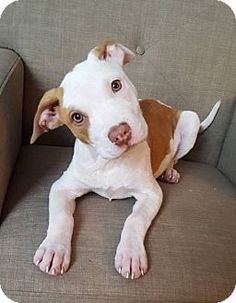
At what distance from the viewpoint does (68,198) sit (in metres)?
1.21

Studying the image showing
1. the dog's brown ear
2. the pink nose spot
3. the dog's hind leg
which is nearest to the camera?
the pink nose spot

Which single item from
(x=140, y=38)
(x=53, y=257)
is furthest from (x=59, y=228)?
(x=140, y=38)

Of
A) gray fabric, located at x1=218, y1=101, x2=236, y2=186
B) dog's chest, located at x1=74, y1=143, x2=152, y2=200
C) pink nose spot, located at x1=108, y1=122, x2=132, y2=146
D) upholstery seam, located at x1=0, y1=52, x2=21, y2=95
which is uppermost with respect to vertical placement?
pink nose spot, located at x1=108, y1=122, x2=132, y2=146

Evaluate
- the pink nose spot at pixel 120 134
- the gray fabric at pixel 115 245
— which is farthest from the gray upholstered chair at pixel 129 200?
the pink nose spot at pixel 120 134

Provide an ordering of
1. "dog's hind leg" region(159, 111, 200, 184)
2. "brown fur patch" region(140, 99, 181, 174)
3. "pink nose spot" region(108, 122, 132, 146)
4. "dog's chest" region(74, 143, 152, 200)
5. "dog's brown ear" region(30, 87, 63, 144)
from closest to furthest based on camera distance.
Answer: "pink nose spot" region(108, 122, 132, 146) < "dog's brown ear" region(30, 87, 63, 144) < "dog's chest" region(74, 143, 152, 200) < "brown fur patch" region(140, 99, 181, 174) < "dog's hind leg" region(159, 111, 200, 184)

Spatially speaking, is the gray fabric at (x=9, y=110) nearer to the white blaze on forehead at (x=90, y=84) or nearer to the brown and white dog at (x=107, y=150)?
the brown and white dog at (x=107, y=150)

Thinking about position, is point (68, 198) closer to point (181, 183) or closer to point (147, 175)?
point (147, 175)

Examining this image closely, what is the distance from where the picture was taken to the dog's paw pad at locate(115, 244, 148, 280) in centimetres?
101

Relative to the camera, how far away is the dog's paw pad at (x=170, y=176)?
1.36 m

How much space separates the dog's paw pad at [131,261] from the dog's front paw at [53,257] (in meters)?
0.10

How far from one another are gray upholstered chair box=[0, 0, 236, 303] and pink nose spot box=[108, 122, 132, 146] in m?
0.22

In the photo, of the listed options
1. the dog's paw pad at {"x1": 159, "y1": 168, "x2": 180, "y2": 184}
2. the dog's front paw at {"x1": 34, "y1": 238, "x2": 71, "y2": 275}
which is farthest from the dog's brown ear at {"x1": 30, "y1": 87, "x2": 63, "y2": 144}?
the dog's paw pad at {"x1": 159, "y1": 168, "x2": 180, "y2": 184}

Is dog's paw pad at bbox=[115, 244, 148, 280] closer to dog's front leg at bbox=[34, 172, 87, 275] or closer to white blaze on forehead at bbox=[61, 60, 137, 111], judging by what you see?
dog's front leg at bbox=[34, 172, 87, 275]

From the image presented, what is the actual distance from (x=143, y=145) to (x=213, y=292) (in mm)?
383
